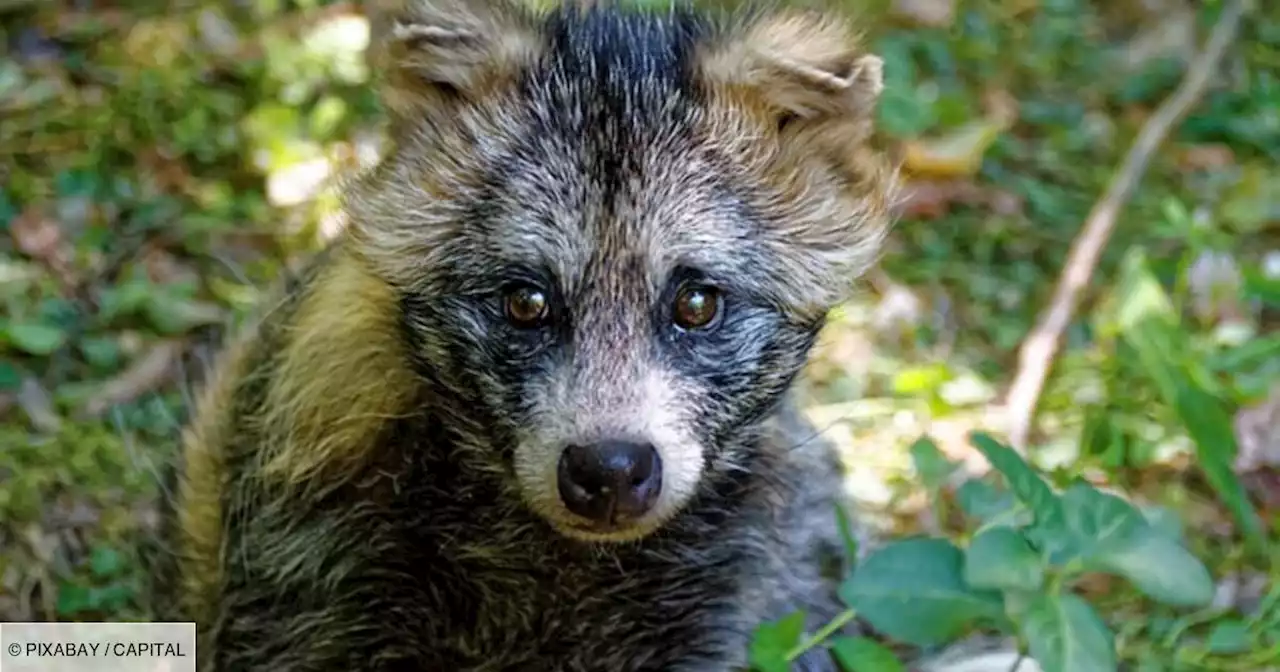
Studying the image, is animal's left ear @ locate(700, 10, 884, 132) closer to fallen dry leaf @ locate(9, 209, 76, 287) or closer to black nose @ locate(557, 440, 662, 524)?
black nose @ locate(557, 440, 662, 524)

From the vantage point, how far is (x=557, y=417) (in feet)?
11.3

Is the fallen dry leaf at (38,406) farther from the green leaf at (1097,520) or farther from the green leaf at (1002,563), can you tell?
the green leaf at (1097,520)

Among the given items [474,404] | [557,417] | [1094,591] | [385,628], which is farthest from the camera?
[1094,591]

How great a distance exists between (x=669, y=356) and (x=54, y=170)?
3.10 meters

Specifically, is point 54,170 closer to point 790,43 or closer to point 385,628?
point 385,628

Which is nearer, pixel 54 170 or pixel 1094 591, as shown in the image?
pixel 1094 591

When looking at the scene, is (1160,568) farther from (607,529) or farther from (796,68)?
(796,68)

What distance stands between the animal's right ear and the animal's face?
1 centimetres

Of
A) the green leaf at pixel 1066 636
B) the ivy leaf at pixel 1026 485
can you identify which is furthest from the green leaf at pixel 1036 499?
the green leaf at pixel 1066 636

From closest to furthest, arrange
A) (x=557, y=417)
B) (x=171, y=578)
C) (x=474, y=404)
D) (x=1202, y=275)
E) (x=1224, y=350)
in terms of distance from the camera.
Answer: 1. (x=557, y=417)
2. (x=474, y=404)
3. (x=171, y=578)
4. (x=1224, y=350)
5. (x=1202, y=275)

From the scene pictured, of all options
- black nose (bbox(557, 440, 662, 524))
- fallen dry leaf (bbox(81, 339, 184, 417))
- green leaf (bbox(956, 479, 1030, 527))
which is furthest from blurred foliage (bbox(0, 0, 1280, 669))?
black nose (bbox(557, 440, 662, 524))

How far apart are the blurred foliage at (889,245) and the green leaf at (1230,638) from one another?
1.5 inches

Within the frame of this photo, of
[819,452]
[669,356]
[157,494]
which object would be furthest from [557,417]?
[157,494]

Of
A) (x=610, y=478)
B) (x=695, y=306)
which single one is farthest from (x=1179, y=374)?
(x=610, y=478)
